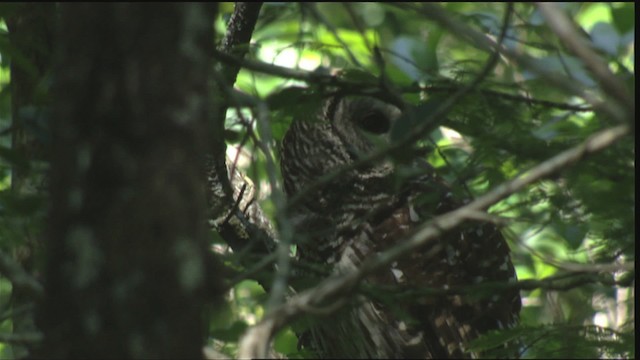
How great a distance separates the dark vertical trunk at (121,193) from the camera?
1.29 meters

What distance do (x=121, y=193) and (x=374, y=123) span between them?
10.1 feet

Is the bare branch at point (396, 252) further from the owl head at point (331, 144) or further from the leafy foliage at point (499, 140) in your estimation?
the owl head at point (331, 144)

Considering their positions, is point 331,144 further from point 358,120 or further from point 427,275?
point 427,275

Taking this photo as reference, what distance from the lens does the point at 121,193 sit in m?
1.29

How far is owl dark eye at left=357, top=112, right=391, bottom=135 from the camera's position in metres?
4.23

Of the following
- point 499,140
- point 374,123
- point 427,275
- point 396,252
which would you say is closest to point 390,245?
point 427,275

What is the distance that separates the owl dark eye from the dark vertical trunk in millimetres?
2900

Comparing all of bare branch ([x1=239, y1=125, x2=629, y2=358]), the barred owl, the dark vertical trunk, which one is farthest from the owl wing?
the dark vertical trunk

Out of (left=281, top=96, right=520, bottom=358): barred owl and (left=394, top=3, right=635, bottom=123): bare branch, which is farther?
(left=281, top=96, right=520, bottom=358): barred owl

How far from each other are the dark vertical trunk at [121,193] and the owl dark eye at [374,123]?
9.51 feet

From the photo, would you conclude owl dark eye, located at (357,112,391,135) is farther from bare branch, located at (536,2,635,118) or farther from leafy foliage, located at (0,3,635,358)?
bare branch, located at (536,2,635,118)

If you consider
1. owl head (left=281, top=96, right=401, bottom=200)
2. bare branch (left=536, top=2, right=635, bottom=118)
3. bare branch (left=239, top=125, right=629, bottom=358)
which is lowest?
bare branch (left=239, top=125, right=629, bottom=358)

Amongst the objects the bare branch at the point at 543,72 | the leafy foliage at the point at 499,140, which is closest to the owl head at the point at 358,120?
the leafy foliage at the point at 499,140

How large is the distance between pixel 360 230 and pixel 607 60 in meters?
1.73
